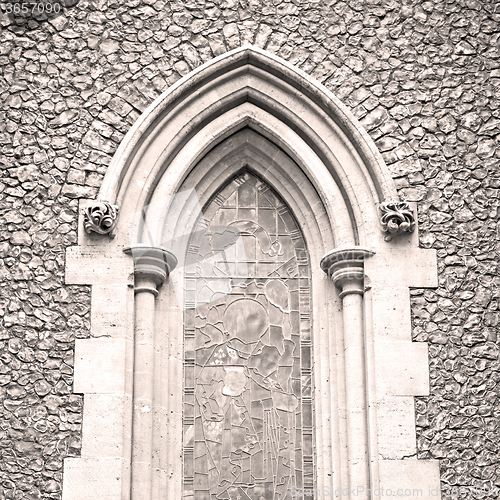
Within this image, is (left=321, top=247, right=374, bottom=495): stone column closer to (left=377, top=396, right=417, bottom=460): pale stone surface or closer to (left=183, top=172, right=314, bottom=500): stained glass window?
(left=377, top=396, right=417, bottom=460): pale stone surface

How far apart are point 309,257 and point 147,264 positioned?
4.04 ft

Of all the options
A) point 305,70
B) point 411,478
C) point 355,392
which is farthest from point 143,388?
point 305,70

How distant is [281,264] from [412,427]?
1589 millimetres

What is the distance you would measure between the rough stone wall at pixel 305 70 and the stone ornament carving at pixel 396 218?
0.15 meters

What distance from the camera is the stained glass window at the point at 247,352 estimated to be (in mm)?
7395

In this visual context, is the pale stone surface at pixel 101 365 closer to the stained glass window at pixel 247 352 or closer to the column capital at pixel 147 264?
the column capital at pixel 147 264

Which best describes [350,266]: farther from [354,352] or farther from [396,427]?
[396,427]

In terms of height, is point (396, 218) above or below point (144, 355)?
above

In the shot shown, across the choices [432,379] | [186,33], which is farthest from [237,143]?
[432,379]

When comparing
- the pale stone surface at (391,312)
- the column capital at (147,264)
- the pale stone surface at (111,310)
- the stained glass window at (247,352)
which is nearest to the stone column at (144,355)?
the column capital at (147,264)

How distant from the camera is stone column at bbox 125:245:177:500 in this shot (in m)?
7.10

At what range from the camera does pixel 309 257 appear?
7.89 m

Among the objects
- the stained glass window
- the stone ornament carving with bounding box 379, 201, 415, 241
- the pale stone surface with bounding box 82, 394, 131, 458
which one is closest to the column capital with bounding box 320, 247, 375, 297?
the stone ornament carving with bounding box 379, 201, 415, 241

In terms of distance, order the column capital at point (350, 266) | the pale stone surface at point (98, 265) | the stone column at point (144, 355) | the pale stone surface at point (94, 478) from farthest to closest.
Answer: the column capital at point (350, 266) → the pale stone surface at point (98, 265) → the stone column at point (144, 355) → the pale stone surface at point (94, 478)
